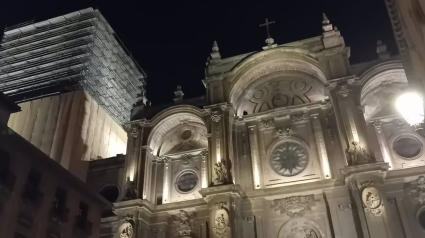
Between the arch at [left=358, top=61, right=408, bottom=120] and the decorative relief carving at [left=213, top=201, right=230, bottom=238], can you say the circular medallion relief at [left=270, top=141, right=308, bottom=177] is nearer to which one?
the arch at [left=358, top=61, right=408, bottom=120]

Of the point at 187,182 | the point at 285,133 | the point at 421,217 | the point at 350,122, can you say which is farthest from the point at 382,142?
the point at 187,182

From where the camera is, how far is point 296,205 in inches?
747

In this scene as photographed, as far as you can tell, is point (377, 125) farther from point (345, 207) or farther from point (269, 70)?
point (269, 70)

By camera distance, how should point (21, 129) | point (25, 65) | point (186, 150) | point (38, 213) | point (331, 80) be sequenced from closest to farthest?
1. point (38, 213)
2. point (331, 80)
3. point (186, 150)
4. point (21, 129)
5. point (25, 65)

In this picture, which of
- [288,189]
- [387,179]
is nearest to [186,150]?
[288,189]

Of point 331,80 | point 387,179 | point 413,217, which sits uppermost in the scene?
point 331,80

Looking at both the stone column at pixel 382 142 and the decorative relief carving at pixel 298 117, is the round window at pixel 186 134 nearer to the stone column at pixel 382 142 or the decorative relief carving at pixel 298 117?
the decorative relief carving at pixel 298 117

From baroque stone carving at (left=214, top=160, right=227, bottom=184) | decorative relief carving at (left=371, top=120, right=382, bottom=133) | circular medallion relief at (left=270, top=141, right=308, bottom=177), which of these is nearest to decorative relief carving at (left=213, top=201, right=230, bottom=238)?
baroque stone carving at (left=214, top=160, right=227, bottom=184)

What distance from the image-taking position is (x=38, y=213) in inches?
637

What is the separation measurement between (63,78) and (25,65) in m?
4.72

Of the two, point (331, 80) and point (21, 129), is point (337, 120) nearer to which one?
point (331, 80)

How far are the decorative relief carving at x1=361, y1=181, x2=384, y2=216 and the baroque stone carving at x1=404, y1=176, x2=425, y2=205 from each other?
73.2 inches

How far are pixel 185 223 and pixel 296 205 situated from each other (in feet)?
16.8

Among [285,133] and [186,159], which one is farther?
[186,159]
